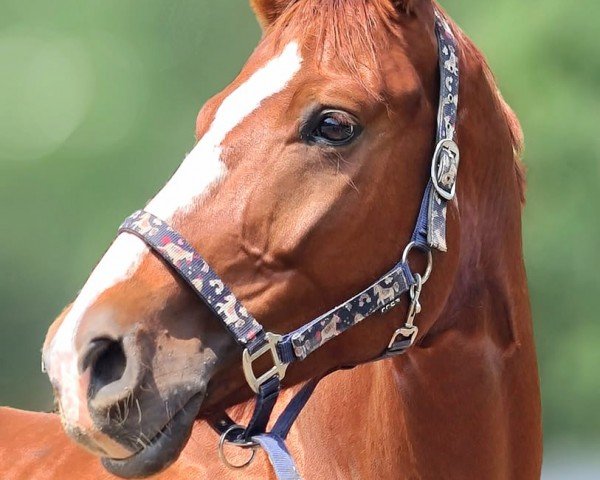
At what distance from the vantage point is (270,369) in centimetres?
150

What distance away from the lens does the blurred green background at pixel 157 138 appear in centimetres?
538

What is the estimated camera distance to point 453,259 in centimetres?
168

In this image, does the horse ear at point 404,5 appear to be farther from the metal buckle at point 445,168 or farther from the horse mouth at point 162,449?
the horse mouth at point 162,449

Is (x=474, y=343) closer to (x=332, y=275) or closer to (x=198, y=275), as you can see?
(x=332, y=275)

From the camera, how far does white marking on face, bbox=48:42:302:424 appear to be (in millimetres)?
1332

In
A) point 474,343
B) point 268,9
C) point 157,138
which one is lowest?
point 157,138

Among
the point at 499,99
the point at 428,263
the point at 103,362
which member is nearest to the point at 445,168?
the point at 428,263

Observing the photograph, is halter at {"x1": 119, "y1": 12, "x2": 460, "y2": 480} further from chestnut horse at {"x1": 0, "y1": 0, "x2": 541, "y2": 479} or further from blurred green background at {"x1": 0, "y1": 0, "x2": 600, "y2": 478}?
blurred green background at {"x1": 0, "y1": 0, "x2": 600, "y2": 478}

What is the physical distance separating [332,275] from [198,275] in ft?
0.85

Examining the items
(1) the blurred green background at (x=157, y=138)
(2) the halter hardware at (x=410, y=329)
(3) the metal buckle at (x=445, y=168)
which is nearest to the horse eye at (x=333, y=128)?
(3) the metal buckle at (x=445, y=168)

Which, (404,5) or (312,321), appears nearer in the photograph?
(312,321)

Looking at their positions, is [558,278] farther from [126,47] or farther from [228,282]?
[228,282]

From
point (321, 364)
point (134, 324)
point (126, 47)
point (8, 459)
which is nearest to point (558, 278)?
point (126, 47)

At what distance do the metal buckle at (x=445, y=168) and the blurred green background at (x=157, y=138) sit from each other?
12.7ft
